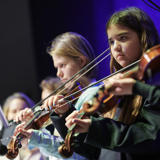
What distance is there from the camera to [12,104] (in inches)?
59.7

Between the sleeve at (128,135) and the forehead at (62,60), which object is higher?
the forehead at (62,60)

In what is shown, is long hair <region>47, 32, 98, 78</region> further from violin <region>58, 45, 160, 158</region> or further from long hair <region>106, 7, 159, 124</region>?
violin <region>58, 45, 160, 158</region>

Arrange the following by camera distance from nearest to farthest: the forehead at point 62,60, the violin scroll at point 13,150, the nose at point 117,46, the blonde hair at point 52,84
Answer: the nose at point 117,46 → the violin scroll at point 13,150 → the forehead at point 62,60 → the blonde hair at point 52,84

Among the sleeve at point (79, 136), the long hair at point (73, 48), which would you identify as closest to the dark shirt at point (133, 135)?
the sleeve at point (79, 136)

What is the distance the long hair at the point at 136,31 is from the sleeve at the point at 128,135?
0.20 feet

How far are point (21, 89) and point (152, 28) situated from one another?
4.50 ft

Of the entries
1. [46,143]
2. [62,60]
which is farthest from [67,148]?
[62,60]

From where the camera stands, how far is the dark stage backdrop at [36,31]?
1.30 meters

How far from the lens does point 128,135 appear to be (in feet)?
2.09

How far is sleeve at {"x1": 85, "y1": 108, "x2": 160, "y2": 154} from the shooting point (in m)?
0.63

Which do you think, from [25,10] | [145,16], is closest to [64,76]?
[145,16]

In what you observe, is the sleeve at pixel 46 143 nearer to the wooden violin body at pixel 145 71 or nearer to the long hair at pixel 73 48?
the long hair at pixel 73 48

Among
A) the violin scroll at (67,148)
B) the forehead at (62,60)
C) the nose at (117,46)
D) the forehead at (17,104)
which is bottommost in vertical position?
the forehead at (17,104)

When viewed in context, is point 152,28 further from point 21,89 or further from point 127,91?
point 21,89
